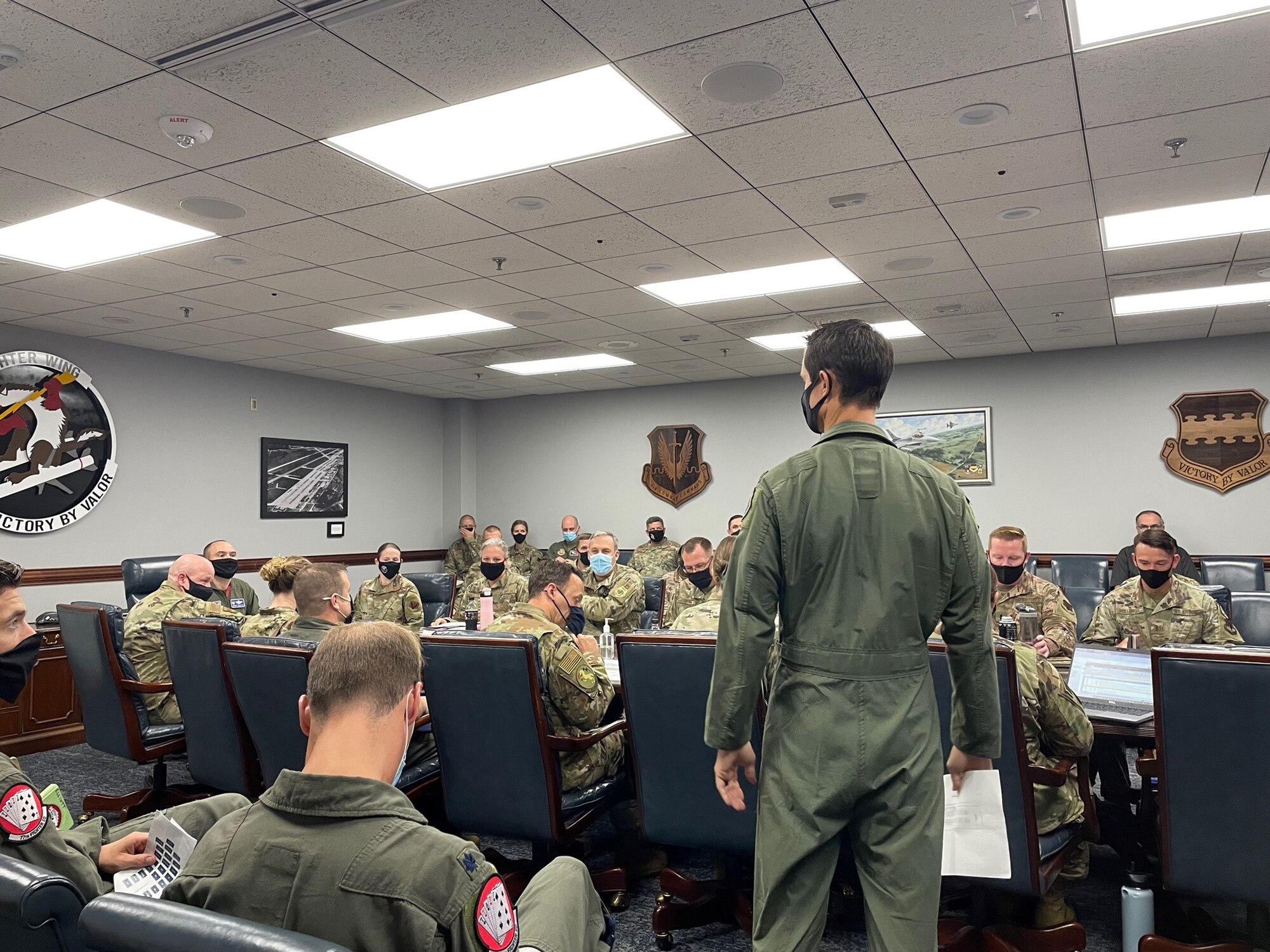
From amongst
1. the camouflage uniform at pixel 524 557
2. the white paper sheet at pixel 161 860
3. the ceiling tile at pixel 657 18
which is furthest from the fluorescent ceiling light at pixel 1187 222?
the camouflage uniform at pixel 524 557

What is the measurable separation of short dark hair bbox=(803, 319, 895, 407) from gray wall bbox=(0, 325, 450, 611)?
7.15m

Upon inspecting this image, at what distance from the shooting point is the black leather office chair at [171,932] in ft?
2.78

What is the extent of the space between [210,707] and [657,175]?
9.34ft

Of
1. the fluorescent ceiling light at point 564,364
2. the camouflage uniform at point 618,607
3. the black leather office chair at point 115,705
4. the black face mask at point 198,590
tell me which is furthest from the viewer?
the fluorescent ceiling light at point 564,364

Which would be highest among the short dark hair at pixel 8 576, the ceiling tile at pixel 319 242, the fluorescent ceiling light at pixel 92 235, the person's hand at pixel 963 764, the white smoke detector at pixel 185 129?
the fluorescent ceiling light at pixel 92 235

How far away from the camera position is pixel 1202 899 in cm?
285

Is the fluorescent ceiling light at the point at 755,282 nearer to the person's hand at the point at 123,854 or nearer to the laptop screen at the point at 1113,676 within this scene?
the laptop screen at the point at 1113,676

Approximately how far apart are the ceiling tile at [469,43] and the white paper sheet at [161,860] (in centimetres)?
221

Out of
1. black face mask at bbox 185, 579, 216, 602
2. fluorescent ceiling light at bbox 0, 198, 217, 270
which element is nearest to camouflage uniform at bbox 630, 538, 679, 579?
black face mask at bbox 185, 579, 216, 602

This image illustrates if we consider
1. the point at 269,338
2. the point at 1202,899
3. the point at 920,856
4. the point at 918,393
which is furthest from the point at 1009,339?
the point at 920,856

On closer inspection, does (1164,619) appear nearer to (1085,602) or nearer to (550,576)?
(1085,602)

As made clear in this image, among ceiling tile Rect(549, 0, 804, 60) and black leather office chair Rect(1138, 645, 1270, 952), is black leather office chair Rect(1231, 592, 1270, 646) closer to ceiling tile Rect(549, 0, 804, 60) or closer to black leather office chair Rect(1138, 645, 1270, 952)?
black leather office chair Rect(1138, 645, 1270, 952)

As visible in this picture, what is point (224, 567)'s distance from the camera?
5781 millimetres

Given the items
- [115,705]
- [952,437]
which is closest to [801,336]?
[952,437]
